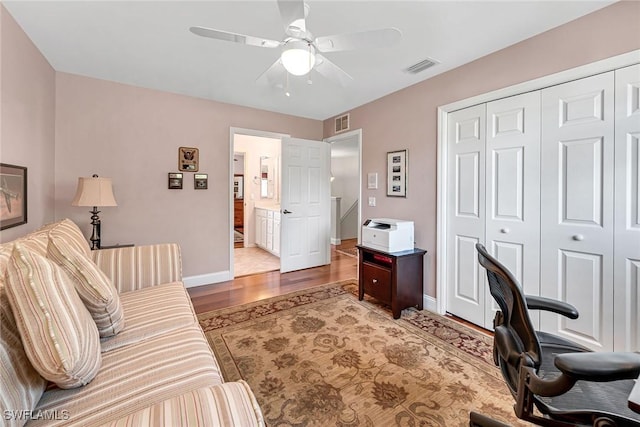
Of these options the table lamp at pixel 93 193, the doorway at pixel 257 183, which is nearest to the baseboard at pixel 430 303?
the table lamp at pixel 93 193

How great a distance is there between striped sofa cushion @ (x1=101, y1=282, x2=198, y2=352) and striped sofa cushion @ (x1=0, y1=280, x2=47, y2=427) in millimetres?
378

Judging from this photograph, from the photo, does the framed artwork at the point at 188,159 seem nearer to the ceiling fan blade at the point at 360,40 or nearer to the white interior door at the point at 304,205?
the white interior door at the point at 304,205

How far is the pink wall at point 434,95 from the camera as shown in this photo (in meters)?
1.72

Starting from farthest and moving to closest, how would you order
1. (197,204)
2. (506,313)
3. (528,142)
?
(197,204)
(528,142)
(506,313)

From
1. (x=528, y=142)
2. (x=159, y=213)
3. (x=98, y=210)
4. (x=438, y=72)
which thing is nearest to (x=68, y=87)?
(x=98, y=210)

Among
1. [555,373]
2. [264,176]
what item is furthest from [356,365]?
[264,176]

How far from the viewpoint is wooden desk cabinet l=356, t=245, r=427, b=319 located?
259 cm

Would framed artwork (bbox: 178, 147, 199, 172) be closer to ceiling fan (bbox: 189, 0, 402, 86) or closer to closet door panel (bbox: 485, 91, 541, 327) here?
ceiling fan (bbox: 189, 0, 402, 86)

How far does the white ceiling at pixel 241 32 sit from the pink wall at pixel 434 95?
0.09 metres

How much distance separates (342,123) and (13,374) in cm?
387

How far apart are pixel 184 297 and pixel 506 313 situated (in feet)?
6.21

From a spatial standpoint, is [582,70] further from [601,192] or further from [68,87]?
[68,87]

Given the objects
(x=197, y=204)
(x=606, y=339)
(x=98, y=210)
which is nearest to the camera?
(x=606, y=339)

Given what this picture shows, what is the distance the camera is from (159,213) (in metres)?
3.22
